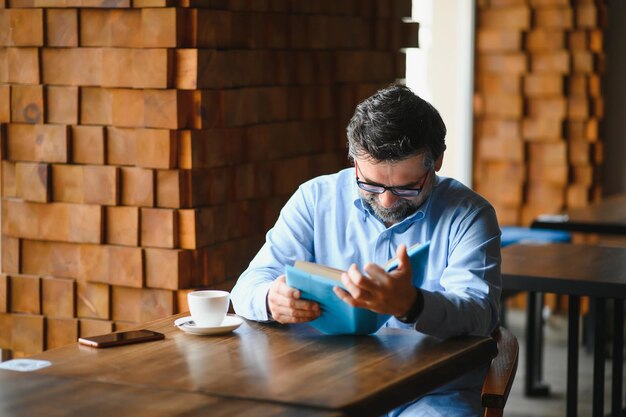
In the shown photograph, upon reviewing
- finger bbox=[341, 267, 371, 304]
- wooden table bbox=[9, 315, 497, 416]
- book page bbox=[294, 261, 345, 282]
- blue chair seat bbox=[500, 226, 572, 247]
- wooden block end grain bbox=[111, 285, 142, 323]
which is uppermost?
book page bbox=[294, 261, 345, 282]

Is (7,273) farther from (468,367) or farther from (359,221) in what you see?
(468,367)

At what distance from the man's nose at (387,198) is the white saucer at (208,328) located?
0.44 m

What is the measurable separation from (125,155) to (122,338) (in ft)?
3.67

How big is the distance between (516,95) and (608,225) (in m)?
2.06

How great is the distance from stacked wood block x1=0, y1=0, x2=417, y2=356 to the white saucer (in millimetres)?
794

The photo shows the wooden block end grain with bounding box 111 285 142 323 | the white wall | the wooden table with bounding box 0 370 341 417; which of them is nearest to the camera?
the wooden table with bounding box 0 370 341 417

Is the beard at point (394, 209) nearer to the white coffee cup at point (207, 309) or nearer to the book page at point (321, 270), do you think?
the book page at point (321, 270)

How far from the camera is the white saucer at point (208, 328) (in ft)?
7.20

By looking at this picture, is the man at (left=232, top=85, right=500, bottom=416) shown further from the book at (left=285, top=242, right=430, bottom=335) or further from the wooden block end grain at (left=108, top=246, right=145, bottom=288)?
the wooden block end grain at (left=108, top=246, right=145, bottom=288)

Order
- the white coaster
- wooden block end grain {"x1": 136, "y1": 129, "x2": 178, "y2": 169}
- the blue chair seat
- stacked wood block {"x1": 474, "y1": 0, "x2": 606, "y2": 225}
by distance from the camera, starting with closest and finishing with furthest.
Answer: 1. the white coaster
2. wooden block end grain {"x1": 136, "y1": 129, "x2": 178, "y2": 169}
3. the blue chair seat
4. stacked wood block {"x1": 474, "y1": 0, "x2": 606, "y2": 225}

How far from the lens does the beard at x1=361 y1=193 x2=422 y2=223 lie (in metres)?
2.42

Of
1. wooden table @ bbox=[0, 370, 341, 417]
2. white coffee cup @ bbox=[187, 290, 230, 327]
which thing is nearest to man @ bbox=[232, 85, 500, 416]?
white coffee cup @ bbox=[187, 290, 230, 327]

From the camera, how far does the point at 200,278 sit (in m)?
3.18

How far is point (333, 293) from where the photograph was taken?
210 cm
